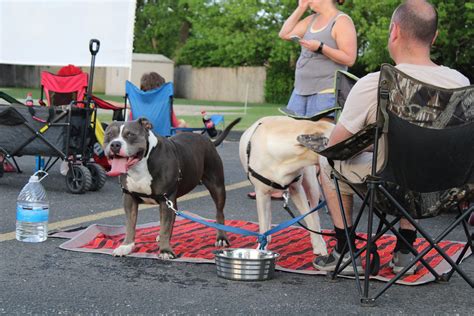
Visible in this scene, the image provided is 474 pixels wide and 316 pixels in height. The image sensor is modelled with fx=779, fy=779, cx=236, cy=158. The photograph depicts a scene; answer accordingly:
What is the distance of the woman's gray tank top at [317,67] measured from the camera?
21.6ft

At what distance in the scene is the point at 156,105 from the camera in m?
9.24

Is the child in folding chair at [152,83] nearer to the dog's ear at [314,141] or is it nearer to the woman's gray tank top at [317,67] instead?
the woman's gray tank top at [317,67]

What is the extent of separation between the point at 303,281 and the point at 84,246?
66.9 inches

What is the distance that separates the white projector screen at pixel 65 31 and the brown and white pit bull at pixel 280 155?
4375 mm

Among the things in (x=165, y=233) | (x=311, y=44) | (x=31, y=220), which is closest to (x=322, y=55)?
(x=311, y=44)

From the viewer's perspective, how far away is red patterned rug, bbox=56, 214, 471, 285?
5.21 m

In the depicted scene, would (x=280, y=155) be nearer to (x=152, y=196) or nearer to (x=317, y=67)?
(x=152, y=196)

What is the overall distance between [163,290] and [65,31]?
6.06 metres

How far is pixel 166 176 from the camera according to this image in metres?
5.32

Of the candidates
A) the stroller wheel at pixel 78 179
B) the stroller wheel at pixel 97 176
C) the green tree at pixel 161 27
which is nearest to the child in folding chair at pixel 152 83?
the stroller wheel at pixel 97 176

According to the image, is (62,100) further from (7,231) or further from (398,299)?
(398,299)

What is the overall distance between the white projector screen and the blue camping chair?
16.5 inches

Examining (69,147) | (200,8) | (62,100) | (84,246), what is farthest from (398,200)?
(200,8)

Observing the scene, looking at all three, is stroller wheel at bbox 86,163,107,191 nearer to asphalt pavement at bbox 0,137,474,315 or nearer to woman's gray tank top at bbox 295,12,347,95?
asphalt pavement at bbox 0,137,474,315
